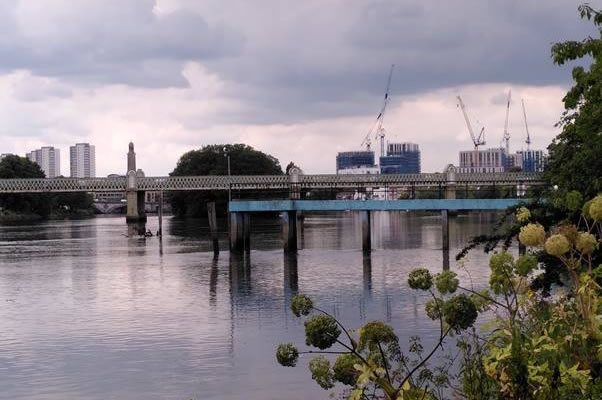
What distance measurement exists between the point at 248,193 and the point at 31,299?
93.0 meters

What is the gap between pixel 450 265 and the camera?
42531mm

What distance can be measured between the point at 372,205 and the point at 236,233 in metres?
8.26

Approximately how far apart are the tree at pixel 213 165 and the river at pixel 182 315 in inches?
3408

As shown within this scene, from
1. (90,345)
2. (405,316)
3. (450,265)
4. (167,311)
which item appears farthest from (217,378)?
(450,265)

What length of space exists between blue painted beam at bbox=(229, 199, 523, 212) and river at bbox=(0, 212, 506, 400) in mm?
2722

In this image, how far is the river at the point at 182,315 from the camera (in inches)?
734

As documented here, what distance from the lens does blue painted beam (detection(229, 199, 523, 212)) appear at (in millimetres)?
48688

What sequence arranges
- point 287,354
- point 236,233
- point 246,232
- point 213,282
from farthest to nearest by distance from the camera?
point 246,232 < point 236,233 < point 213,282 < point 287,354

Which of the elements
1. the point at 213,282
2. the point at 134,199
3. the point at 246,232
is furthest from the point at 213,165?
the point at 213,282

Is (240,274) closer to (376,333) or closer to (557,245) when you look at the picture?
(376,333)

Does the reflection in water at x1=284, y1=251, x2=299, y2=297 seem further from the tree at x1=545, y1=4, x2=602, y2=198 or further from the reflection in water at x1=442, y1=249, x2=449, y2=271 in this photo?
the tree at x1=545, y1=4, x2=602, y2=198

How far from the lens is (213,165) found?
14312 cm

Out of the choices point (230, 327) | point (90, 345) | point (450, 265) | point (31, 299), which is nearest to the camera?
point (90, 345)

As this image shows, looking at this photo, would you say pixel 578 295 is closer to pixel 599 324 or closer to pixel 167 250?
pixel 599 324
